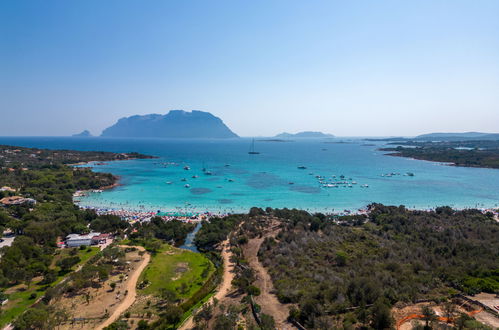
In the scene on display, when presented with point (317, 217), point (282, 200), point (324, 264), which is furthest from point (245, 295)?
point (282, 200)

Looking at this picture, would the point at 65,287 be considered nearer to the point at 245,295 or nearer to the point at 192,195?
the point at 245,295

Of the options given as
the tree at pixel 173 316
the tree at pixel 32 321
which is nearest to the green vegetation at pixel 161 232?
the tree at pixel 32 321

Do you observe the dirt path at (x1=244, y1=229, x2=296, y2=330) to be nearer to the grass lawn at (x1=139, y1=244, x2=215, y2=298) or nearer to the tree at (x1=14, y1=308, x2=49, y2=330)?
the grass lawn at (x1=139, y1=244, x2=215, y2=298)

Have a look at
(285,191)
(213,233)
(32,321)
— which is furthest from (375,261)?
(285,191)

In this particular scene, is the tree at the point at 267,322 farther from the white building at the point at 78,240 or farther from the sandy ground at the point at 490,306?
the white building at the point at 78,240

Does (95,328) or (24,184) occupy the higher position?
(24,184)

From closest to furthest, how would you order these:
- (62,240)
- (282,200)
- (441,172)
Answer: (62,240) < (282,200) < (441,172)
